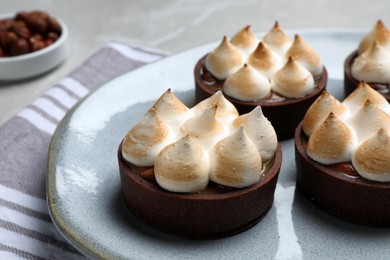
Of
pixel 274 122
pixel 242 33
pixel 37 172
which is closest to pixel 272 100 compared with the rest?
pixel 274 122

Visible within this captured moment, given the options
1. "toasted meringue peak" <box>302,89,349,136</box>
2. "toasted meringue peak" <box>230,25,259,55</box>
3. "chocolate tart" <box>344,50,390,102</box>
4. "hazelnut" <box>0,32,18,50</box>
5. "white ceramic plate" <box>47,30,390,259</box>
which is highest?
"toasted meringue peak" <box>302,89,349,136</box>

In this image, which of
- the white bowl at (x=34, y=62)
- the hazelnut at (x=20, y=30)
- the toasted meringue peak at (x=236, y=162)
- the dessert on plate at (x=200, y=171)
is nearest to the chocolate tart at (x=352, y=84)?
the dessert on plate at (x=200, y=171)

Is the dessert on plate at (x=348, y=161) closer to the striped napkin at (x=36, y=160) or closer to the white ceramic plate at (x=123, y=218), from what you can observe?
the white ceramic plate at (x=123, y=218)

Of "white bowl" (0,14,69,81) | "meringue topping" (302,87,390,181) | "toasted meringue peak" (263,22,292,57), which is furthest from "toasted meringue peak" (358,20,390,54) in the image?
"white bowl" (0,14,69,81)

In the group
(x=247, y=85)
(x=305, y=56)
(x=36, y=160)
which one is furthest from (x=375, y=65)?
(x=36, y=160)

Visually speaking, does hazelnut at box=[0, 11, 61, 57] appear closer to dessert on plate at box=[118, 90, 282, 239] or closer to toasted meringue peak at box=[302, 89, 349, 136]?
dessert on plate at box=[118, 90, 282, 239]

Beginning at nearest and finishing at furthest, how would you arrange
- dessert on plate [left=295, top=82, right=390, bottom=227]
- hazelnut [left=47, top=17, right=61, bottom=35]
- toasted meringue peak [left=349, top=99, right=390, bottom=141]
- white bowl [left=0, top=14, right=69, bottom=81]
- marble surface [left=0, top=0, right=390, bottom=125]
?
dessert on plate [left=295, top=82, right=390, bottom=227] → toasted meringue peak [left=349, top=99, right=390, bottom=141] → white bowl [left=0, top=14, right=69, bottom=81] → hazelnut [left=47, top=17, right=61, bottom=35] → marble surface [left=0, top=0, right=390, bottom=125]
